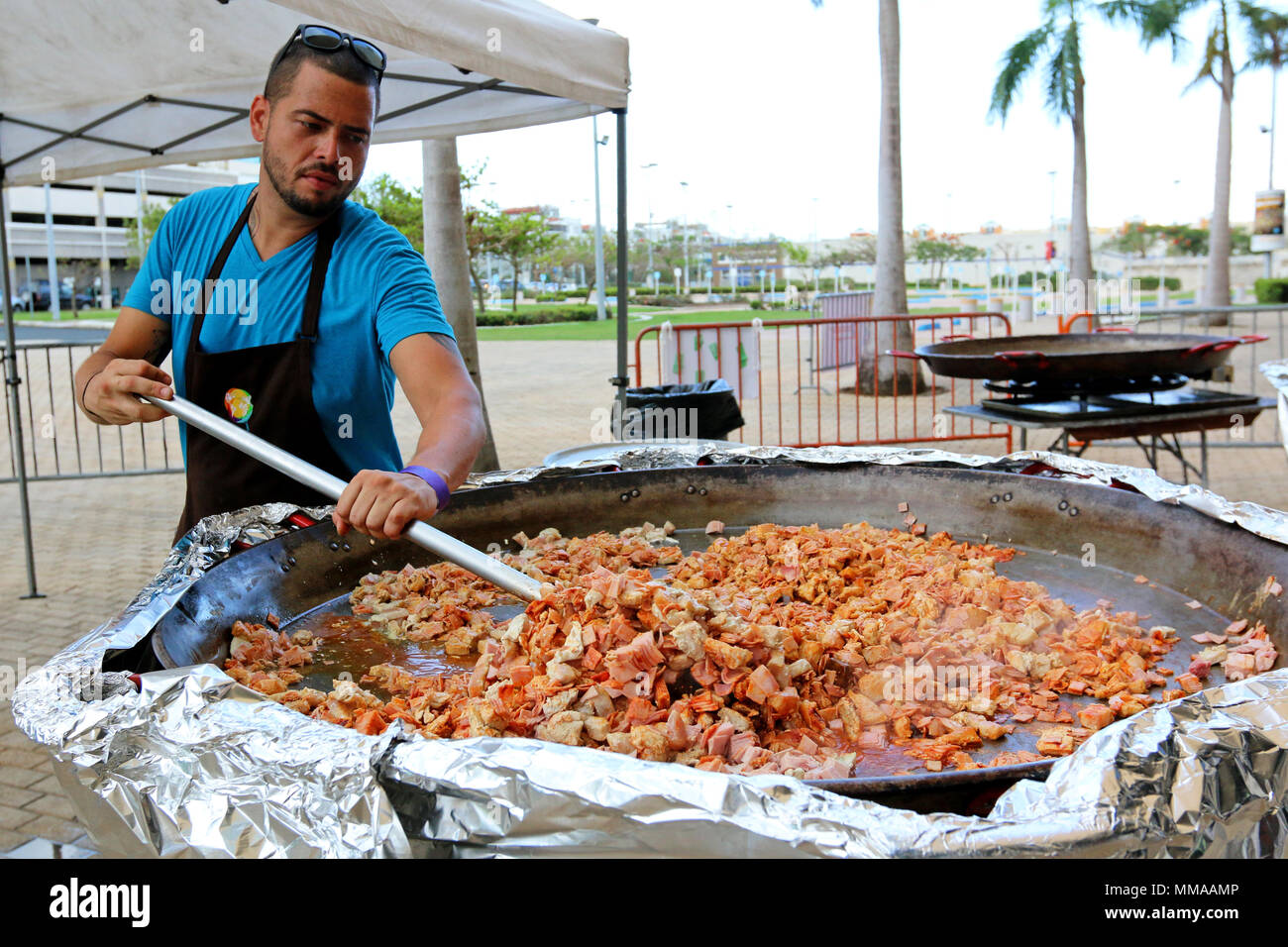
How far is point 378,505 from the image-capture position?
1.53 meters

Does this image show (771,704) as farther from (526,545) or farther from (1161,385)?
(1161,385)

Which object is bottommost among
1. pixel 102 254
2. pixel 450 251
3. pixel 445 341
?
pixel 445 341

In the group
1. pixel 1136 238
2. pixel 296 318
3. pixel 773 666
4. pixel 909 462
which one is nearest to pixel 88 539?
pixel 296 318

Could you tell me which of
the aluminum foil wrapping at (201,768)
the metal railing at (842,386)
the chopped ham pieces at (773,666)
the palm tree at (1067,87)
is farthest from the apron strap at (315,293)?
the palm tree at (1067,87)

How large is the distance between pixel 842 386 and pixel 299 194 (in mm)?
11865

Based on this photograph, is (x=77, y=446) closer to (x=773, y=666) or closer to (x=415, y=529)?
(x=415, y=529)

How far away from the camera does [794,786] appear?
107 centimetres

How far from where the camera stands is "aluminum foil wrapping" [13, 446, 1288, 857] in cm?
103

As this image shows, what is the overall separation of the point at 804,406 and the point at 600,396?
3045 millimetres

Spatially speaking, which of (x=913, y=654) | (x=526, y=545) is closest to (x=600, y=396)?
(x=526, y=545)

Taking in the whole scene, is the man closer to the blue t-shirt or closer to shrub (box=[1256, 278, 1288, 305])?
the blue t-shirt

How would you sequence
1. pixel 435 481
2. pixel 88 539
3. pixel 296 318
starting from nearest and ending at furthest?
pixel 435 481 → pixel 296 318 → pixel 88 539

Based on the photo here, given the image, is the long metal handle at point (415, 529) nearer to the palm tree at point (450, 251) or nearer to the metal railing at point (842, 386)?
the metal railing at point (842, 386)
